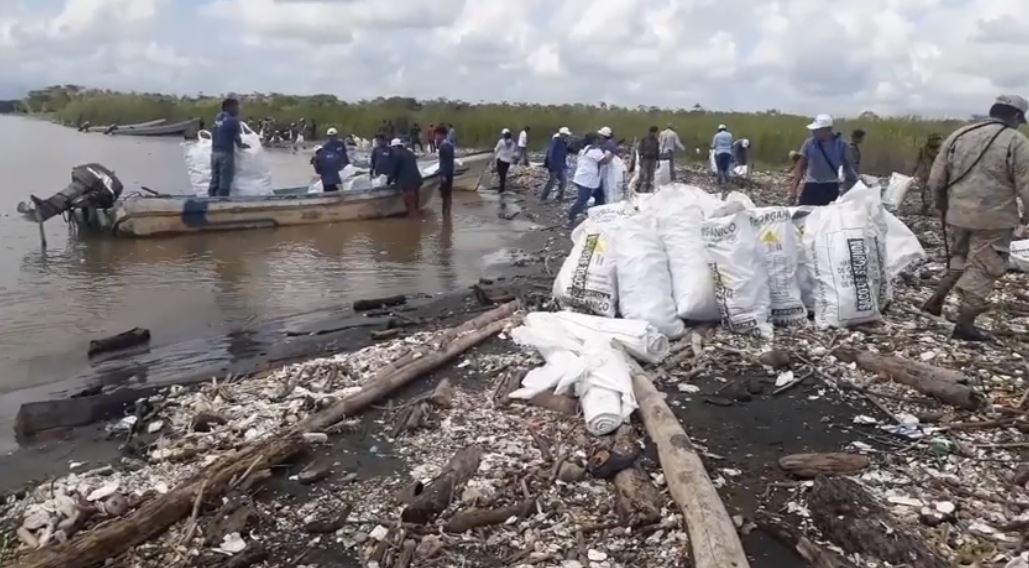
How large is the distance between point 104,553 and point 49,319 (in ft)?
18.4

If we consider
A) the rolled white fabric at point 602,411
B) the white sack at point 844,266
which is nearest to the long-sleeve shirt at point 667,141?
the white sack at point 844,266

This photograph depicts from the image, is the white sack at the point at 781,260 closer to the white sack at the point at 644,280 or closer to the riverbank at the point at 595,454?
the riverbank at the point at 595,454

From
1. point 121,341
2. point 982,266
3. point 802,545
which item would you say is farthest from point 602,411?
point 121,341

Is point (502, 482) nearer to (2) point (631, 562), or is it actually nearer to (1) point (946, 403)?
(2) point (631, 562)

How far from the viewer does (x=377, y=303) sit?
822cm

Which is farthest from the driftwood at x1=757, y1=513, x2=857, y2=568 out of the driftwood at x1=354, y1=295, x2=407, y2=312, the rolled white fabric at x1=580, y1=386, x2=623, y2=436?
the driftwood at x1=354, y1=295, x2=407, y2=312

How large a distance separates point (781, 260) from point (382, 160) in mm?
9900

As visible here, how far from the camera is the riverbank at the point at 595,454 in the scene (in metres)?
→ 3.27

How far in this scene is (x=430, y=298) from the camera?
874cm

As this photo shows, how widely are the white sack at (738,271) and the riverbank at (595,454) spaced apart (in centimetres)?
17

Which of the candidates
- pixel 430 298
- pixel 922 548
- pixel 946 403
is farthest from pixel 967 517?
pixel 430 298

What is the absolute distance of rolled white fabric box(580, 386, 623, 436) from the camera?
4.20 meters

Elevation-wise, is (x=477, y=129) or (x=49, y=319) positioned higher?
(x=477, y=129)

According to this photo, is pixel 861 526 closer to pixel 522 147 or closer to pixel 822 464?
pixel 822 464
